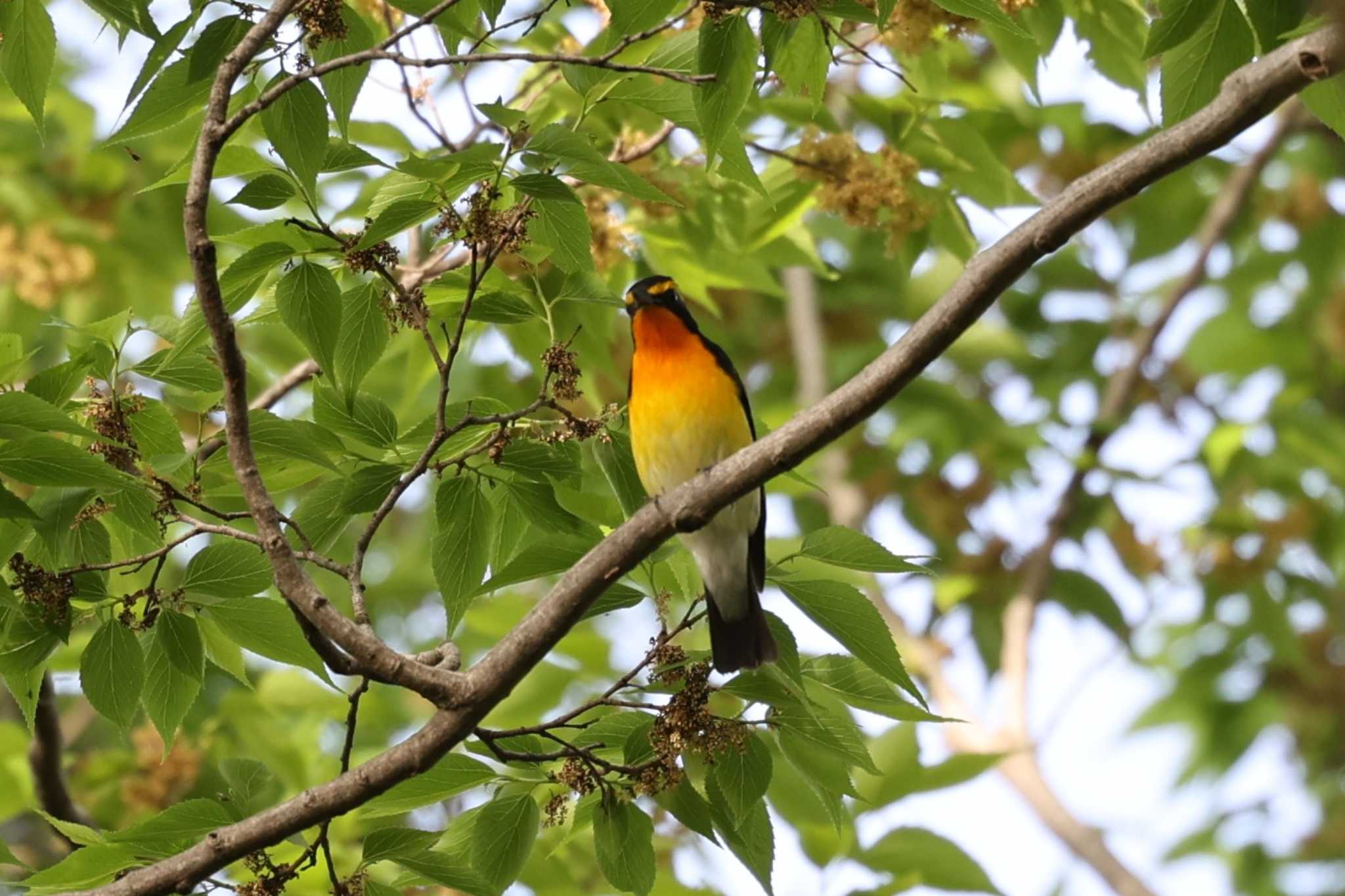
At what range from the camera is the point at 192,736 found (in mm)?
7105

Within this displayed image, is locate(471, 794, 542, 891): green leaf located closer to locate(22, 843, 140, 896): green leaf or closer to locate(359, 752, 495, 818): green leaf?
locate(359, 752, 495, 818): green leaf

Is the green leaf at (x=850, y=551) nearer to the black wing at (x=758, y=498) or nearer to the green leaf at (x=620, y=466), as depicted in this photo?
the green leaf at (x=620, y=466)

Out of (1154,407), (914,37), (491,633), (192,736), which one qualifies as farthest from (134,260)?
(1154,407)

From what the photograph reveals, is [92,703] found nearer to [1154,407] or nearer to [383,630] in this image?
[383,630]

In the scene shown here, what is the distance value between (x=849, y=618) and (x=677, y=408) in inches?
95.3

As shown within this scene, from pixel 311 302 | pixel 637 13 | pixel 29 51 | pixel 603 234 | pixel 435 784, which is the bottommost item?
pixel 435 784

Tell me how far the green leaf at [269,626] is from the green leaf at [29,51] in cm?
120

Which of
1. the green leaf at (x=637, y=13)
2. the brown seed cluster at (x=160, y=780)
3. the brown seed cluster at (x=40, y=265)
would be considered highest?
the brown seed cluster at (x=40, y=265)

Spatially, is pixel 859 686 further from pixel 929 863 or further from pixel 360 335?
pixel 929 863

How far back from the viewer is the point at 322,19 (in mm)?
2990

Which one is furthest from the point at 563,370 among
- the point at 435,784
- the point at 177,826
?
the point at 177,826

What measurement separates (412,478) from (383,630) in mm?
8339

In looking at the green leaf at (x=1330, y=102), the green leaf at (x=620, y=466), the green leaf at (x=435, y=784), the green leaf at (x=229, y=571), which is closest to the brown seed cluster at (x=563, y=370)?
the green leaf at (x=620, y=466)

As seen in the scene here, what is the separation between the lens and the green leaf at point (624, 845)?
3.20 m
